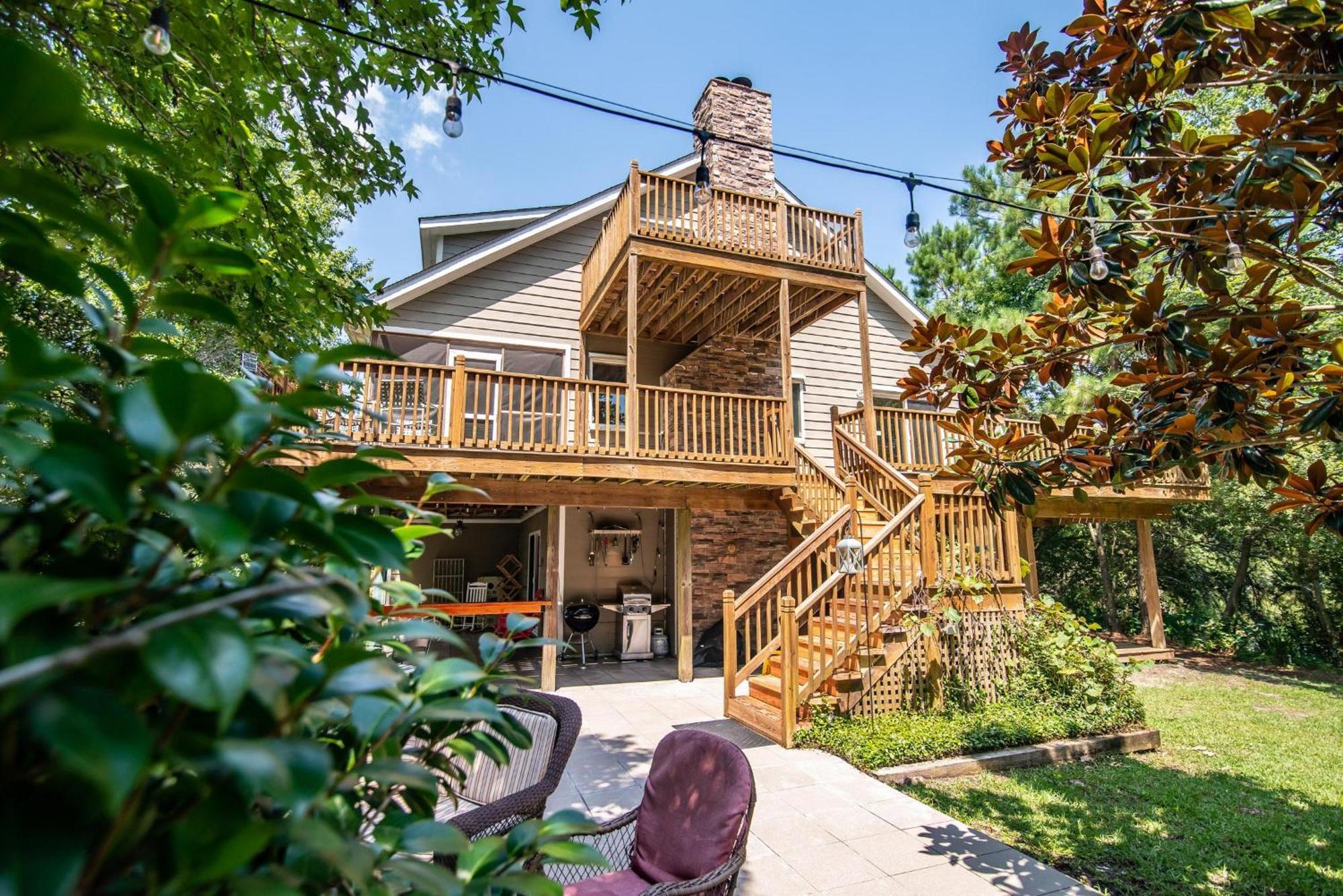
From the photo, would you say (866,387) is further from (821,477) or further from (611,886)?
(611,886)

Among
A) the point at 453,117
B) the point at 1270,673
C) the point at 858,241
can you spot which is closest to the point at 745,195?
the point at 858,241

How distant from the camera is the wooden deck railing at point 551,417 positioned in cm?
722

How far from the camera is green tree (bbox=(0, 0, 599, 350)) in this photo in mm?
3719

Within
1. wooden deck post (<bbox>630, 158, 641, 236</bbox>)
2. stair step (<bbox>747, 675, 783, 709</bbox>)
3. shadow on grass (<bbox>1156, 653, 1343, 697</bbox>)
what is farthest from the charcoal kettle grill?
shadow on grass (<bbox>1156, 653, 1343, 697</bbox>)

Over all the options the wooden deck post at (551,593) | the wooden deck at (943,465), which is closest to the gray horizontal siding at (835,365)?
the wooden deck at (943,465)

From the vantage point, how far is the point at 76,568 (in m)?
0.62

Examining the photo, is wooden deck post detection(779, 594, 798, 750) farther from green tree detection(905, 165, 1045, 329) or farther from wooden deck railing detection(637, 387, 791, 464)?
green tree detection(905, 165, 1045, 329)

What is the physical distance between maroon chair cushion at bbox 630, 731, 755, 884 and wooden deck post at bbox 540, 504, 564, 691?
5356 millimetres

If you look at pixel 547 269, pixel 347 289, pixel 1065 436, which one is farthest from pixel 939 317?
pixel 547 269

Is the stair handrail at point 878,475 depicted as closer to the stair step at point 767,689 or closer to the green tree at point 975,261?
the stair step at point 767,689

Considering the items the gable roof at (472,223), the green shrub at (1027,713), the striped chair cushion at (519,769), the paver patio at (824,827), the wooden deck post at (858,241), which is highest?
the gable roof at (472,223)

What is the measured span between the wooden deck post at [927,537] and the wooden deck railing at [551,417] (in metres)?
2.12

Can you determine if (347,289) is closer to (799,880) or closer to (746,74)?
(799,880)

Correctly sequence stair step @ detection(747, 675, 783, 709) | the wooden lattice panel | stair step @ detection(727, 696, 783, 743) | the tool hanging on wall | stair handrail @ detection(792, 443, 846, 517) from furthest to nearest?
the tool hanging on wall
stair handrail @ detection(792, 443, 846, 517)
the wooden lattice panel
stair step @ detection(747, 675, 783, 709)
stair step @ detection(727, 696, 783, 743)
